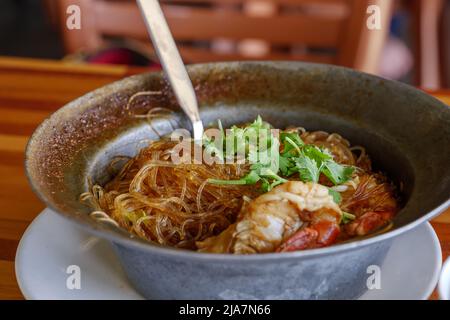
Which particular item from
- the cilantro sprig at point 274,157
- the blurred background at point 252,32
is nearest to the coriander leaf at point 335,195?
the cilantro sprig at point 274,157

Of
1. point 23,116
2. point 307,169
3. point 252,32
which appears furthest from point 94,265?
point 252,32

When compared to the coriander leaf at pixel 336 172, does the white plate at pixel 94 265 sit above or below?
below

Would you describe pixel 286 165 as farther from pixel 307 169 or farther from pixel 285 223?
pixel 285 223

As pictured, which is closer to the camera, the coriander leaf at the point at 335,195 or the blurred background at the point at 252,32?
the coriander leaf at the point at 335,195

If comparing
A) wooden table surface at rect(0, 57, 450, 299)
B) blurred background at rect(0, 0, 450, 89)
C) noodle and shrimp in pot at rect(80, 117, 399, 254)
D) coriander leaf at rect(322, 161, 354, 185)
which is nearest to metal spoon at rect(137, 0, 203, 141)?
noodle and shrimp in pot at rect(80, 117, 399, 254)

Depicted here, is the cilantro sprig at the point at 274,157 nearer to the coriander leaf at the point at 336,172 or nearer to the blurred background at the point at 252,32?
the coriander leaf at the point at 336,172

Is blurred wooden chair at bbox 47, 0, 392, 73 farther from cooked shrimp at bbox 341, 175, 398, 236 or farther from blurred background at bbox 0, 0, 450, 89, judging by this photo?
cooked shrimp at bbox 341, 175, 398, 236
